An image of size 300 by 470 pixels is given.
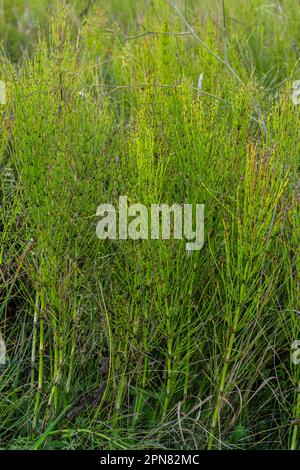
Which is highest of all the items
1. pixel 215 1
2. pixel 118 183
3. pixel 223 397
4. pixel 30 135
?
pixel 215 1

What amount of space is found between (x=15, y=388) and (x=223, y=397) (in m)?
0.84

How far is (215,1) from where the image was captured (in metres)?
5.31

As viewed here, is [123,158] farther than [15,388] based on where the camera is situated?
No

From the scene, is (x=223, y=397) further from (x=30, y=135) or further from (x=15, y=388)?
(x=30, y=135)

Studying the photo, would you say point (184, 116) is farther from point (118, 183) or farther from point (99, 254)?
point (99, 254)

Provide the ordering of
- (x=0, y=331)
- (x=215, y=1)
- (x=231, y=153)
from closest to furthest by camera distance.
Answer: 1. (x=231, y=153)
2. (x=0, y=331)
3. (x=215, y=1)

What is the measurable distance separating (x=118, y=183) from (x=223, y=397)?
875 millimetres

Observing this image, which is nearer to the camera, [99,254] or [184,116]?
[184,116]

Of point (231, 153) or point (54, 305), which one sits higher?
point (231, 153)

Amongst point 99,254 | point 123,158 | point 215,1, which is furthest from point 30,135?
point 215,1

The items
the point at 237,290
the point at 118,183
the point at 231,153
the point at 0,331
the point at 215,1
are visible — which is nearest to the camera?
the point at 237,290

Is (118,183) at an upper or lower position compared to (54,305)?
upper

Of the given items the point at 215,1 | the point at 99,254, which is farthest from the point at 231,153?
the point at 215,1

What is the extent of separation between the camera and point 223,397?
267 centimetres
